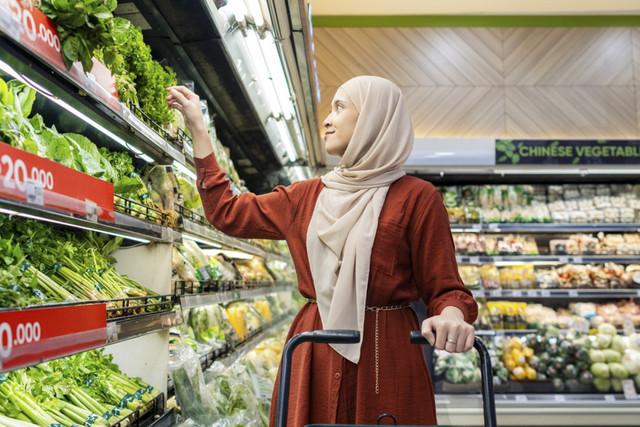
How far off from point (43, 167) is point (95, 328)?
42cm

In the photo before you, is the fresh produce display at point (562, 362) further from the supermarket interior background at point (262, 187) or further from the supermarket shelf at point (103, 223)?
the supermarket shelf at point (103, 223)

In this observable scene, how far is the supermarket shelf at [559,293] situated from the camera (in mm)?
5234

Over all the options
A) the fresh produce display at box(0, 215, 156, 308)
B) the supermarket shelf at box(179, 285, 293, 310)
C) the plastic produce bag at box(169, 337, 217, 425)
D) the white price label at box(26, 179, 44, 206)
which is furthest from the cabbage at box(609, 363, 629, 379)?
the white price label at box(26, 179, 44, 206)

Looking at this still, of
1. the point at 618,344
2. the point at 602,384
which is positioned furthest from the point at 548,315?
the point at 602,384

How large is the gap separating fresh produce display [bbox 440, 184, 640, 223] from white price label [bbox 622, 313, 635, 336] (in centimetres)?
89

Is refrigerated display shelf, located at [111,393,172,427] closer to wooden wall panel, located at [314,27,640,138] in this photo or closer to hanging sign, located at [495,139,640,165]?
hanging sign, located at [495,139,640,165]

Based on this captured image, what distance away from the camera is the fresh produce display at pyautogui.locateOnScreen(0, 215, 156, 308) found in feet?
3.82

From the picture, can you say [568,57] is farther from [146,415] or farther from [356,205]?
[146,415]

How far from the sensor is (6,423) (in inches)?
51.9

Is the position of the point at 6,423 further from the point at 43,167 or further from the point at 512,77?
the point at 512,77

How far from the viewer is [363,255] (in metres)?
1.62

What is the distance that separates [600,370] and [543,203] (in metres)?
1.63

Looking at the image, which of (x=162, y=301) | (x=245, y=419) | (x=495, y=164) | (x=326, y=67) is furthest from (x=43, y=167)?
(x=326, y=67)

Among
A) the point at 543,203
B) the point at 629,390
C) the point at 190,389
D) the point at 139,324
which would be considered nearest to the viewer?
the point at 139,324
